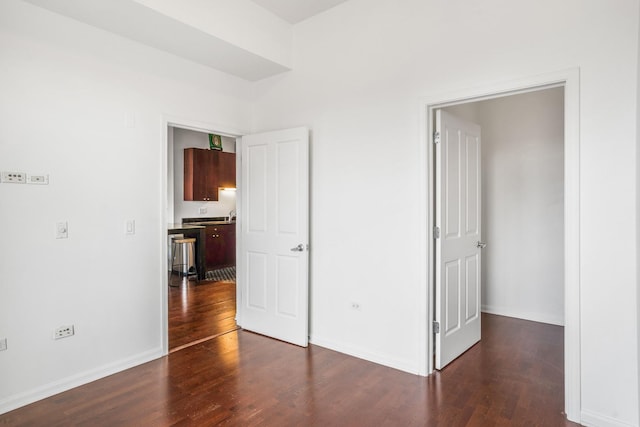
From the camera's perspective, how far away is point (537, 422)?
90.4 inches

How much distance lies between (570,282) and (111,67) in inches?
146

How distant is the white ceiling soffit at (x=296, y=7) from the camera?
11.0 ft

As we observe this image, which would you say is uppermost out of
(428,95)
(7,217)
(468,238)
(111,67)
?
(111,67)

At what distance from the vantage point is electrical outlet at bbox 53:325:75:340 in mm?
2703

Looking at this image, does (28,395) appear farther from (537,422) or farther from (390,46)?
(390,46)

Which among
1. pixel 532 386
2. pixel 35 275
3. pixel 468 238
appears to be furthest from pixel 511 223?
pixel 35 275

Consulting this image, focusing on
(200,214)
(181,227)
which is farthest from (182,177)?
(181,227)

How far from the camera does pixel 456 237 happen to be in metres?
3.24

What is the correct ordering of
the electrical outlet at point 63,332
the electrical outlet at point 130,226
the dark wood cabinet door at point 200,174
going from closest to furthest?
1. the electrical outlet at point 63,332
2. the electrical outlet at point 130,226
3. the dark wood cabinet door at point 200,174

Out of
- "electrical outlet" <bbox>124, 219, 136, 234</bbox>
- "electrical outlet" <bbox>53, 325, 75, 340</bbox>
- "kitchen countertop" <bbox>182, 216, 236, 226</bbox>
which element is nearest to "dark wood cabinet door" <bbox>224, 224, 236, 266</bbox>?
"kitchen countertop" <bbox>182, 216, 236, 226</bbox>

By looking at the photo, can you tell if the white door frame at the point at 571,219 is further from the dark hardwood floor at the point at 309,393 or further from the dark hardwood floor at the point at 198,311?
the dark hardwood floor at the point at 198,311

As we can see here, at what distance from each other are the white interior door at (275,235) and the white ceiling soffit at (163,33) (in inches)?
27.7

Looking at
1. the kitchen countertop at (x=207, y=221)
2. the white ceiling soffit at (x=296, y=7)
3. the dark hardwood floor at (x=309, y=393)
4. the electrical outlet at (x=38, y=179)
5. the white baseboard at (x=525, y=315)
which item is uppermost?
the white ceiling soffit at (x=296, y=7)

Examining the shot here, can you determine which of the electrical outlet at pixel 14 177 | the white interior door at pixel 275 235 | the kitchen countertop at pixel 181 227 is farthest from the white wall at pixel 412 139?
the kitchen countertop at pixel 181 227
